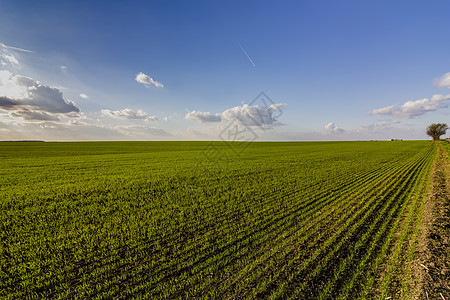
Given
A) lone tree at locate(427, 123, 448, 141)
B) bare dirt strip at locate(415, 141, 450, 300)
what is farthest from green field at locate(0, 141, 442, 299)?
lone tree at locate(427, 123, 448, 141)

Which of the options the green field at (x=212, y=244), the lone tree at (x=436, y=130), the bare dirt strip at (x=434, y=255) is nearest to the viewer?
the bare dirt strip at (x=434, y=255)

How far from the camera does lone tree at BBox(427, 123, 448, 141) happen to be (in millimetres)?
105963

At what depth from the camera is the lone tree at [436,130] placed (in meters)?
106

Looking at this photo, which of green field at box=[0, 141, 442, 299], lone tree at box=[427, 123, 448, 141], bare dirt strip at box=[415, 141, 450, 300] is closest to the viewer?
bare dirt strip at box=[415, 141, 450, 300]

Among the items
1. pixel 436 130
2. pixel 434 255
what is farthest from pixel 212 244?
pixel 436 130

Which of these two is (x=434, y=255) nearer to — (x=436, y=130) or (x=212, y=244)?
(x=212, y=244)

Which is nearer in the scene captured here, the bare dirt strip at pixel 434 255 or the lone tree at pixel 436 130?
the bare dirt strip at pixel 434 255

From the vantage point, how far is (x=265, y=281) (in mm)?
4219

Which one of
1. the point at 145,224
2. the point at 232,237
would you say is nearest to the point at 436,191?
the point at 232,237

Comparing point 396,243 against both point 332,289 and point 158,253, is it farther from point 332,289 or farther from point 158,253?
point 158,253

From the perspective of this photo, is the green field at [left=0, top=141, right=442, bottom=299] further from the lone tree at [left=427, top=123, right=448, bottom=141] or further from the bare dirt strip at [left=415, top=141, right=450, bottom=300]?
the lone tree at [left=427, top=123, right=448, bottom=141]

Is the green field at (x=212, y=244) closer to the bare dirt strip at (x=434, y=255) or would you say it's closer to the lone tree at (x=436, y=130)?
the bare dirt strip at (x=434, y=255)

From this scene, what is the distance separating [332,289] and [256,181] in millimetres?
10106

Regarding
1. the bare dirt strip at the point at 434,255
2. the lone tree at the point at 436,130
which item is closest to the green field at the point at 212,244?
the bare dirt strip at the point at 434,255
